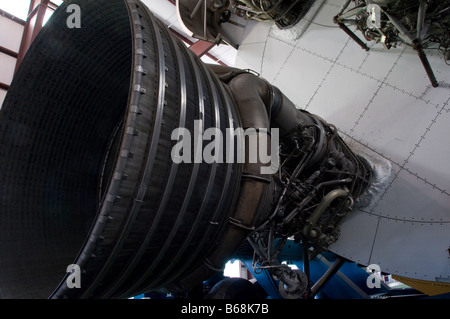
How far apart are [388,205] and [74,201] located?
10.7ft

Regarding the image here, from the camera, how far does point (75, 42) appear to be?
6.95ft

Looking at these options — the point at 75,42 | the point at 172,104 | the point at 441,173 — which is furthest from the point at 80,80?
the point at 441,173
